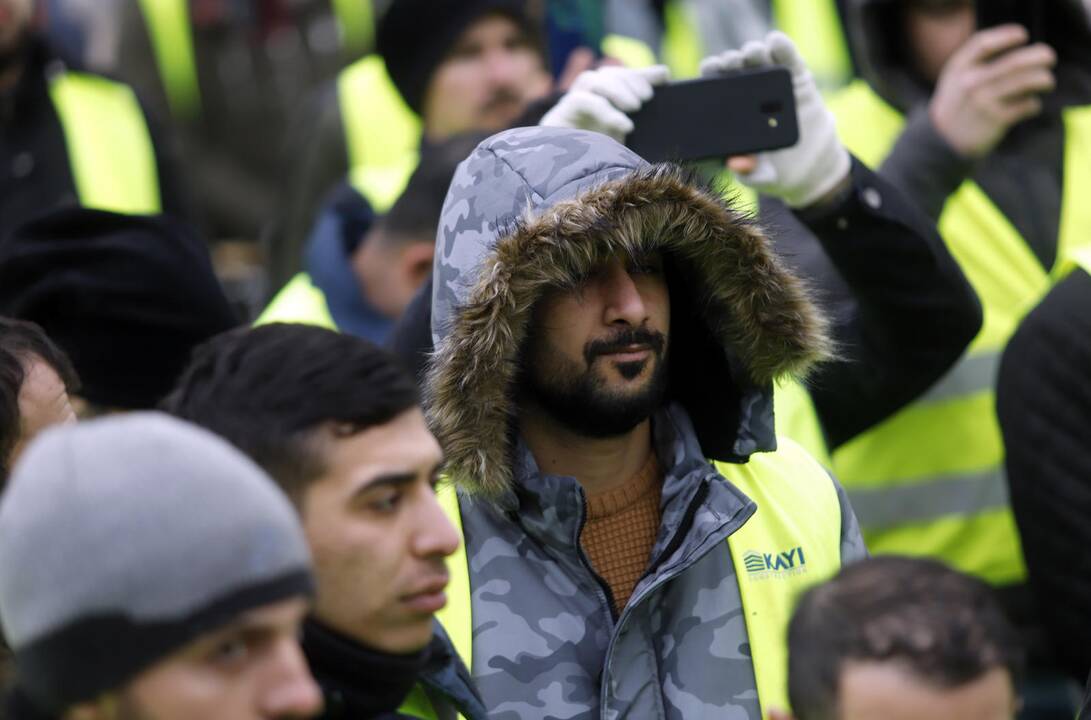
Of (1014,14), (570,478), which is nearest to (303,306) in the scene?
(570,478)

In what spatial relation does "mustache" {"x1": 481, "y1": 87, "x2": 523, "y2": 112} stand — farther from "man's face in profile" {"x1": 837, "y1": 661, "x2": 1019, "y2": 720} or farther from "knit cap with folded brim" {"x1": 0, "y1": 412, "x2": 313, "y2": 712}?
"knit cap with folded brim" {"x1": 0, "y1": 412, "x2": 313, "y2": 712}

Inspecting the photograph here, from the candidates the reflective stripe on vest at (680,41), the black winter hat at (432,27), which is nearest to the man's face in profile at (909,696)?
the black winter hat at (432,27)

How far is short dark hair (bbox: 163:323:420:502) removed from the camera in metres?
2.63

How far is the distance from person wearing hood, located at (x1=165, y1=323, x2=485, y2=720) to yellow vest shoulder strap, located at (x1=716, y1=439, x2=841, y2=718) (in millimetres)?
711

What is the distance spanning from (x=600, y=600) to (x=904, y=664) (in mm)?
868

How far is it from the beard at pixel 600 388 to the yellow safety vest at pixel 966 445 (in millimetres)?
1355

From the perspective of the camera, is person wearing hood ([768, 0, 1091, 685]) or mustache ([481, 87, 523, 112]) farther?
mustache ([481, 87, 523, 112])

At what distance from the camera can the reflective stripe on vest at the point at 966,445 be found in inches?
184

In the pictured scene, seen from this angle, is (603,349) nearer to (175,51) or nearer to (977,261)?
(977,261)

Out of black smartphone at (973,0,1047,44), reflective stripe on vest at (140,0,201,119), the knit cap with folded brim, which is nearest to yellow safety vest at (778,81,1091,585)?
black smartphone at (973,0,1047,44)

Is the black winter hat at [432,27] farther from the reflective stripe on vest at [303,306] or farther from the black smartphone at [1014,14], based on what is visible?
the black smartphone at [1014,14]

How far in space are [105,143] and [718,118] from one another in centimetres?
248

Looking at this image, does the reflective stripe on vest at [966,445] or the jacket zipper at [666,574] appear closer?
the jacket zipper at [666,574]

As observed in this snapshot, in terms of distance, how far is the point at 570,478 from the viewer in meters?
3.29
